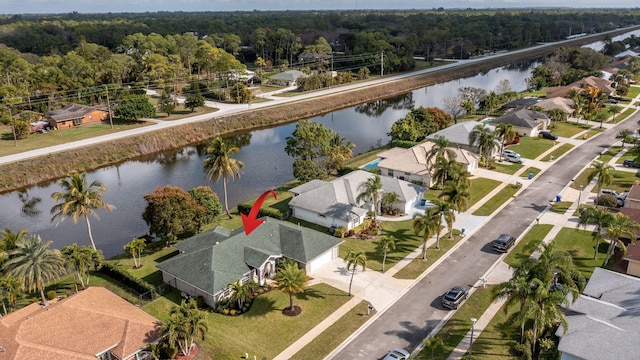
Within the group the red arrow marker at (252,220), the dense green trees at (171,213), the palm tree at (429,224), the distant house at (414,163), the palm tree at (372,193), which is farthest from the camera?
the distant house at (414,163)

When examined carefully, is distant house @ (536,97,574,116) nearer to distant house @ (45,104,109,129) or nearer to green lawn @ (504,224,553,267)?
green lawn @ (504,224,553,267)

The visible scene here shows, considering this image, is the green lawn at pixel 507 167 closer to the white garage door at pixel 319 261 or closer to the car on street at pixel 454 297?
the car on street at pixel 454 297

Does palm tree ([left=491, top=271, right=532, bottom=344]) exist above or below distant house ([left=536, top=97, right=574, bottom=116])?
below

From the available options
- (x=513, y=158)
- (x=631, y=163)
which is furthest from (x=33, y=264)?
(x=631, y=163)

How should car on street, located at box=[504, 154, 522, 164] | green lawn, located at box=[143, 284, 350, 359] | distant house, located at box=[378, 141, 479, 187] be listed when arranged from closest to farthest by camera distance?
green lawn, located at box=[143, 284, 350, 359]
distant house, located at box=[378, 141, 479, 187]
car on street, located at box=[504, 154, 522, 164]

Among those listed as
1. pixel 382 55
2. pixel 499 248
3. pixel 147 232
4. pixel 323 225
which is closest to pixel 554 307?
pixel 499 248

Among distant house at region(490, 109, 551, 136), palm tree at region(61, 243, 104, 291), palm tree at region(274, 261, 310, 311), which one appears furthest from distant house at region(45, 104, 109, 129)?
distant house at region(490, 109, 551, 136)

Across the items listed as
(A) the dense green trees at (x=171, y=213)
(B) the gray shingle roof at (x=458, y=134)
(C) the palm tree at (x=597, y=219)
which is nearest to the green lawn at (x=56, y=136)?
(A) the dense green trees at (x=171, y=213)
